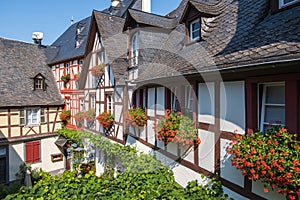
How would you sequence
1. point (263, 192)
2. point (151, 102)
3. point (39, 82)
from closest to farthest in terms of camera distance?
point (263, 192) < point (151, 102) < point (39, 82)

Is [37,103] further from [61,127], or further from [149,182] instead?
[149,182]

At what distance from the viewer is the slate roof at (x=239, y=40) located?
3449 mm

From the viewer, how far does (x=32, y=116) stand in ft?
49.5

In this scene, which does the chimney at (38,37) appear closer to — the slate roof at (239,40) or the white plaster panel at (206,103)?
the slate roof at (239,40)

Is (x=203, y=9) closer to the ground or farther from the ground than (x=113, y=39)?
closer to the ground

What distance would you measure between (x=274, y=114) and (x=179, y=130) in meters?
2.13

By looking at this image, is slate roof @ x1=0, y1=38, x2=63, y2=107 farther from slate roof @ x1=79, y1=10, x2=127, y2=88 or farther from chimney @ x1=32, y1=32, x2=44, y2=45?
slate roof @ x1=79, y1=10, x2=127, y2=88

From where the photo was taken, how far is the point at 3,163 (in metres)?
13.7

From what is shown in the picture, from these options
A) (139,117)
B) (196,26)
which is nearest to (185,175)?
(139,117)

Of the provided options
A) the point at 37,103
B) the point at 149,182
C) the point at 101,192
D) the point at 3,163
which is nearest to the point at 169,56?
the point at 149,182

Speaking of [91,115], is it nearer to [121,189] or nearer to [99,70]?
[99,70]

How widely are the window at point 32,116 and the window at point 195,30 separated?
487 inches

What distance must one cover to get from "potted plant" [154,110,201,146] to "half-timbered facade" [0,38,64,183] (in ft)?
40.0

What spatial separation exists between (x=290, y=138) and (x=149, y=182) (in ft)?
9.88
